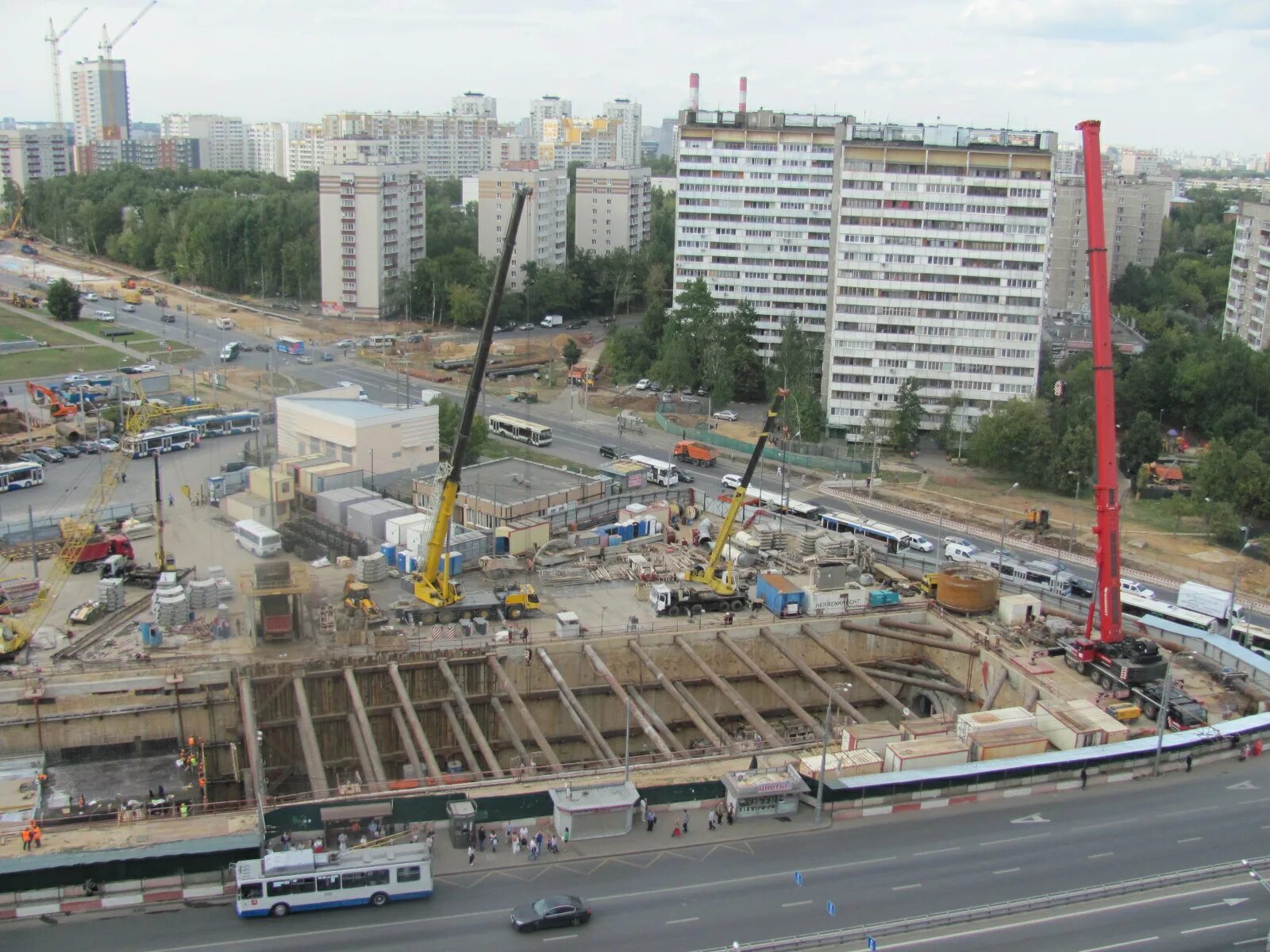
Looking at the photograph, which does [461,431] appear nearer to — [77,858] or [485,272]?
[77,858]

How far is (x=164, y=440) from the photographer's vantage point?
180 feet

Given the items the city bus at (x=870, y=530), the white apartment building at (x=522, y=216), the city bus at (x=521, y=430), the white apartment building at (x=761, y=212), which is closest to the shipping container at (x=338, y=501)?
the city bus at (x=521, y=430)

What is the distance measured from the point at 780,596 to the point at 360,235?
61.5 metres

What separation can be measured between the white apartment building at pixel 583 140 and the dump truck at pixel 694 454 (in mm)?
110156

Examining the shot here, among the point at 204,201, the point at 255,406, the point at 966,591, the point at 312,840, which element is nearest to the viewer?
the point at 312,840

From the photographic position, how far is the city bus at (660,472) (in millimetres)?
52125

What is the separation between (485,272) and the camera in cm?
9081

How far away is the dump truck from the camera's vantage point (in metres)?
56.1

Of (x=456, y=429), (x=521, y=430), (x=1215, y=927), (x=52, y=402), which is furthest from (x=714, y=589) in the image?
(x=52, y=402)

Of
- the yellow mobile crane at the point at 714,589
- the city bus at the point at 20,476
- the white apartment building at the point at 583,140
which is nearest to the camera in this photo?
the yellow mobile crane at the point at 714,589

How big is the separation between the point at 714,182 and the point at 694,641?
146ft

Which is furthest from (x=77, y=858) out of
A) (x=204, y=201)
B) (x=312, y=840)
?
(x=204, y=201)

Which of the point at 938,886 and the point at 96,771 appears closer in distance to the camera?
the point at 938,886

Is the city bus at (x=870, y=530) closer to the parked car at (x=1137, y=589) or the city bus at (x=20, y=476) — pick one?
the parked car at (x=1137, y=589)
